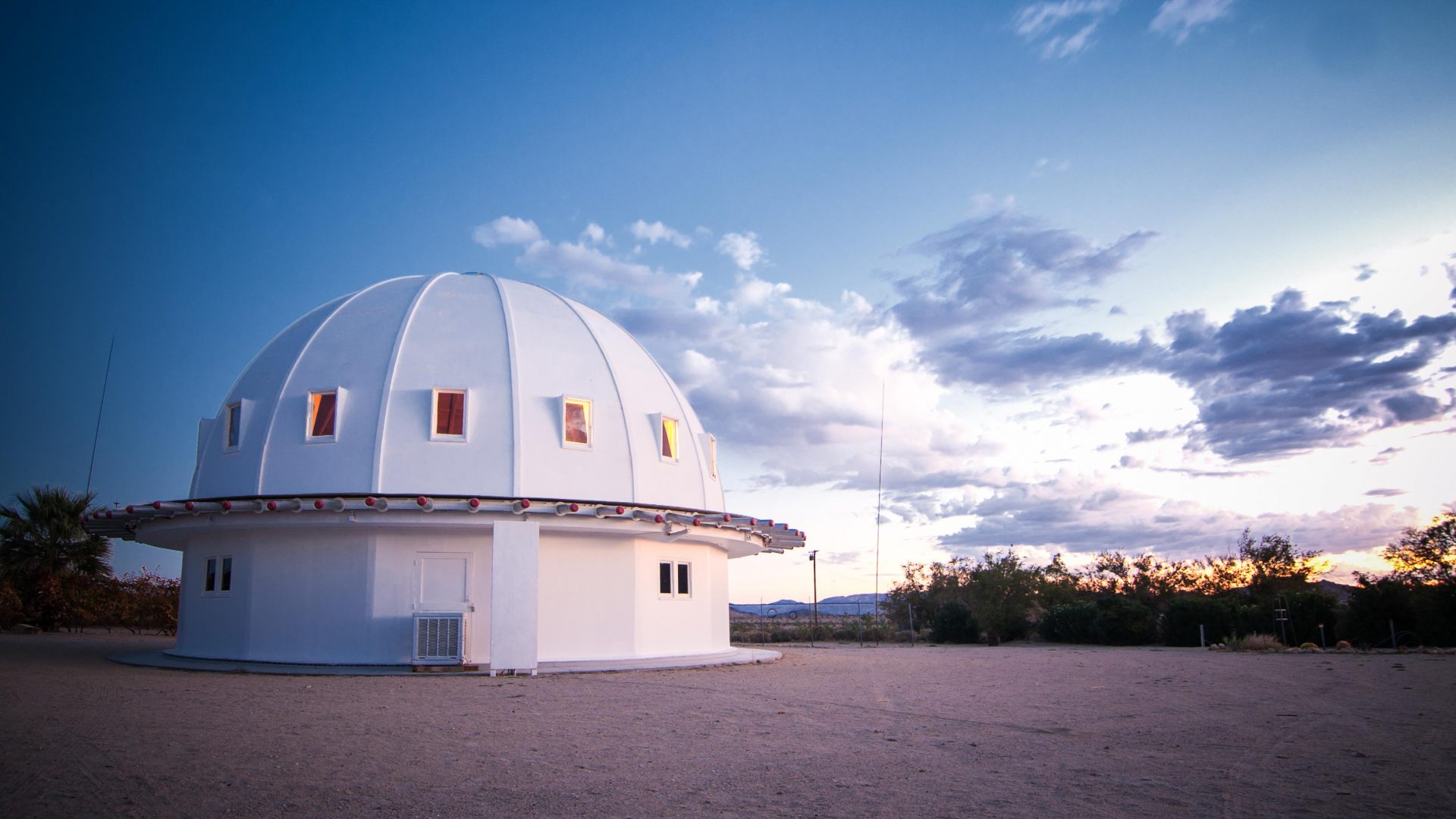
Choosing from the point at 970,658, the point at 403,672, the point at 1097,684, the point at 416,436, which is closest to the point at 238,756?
the point at 403,672

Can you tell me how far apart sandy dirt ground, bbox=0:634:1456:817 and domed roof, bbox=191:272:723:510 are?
4226 millimetres

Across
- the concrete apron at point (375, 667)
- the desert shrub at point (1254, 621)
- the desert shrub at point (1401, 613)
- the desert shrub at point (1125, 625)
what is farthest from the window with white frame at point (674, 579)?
the desert shrub at point (1401, 613)

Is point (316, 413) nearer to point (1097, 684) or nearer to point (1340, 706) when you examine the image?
point (1097, 684)

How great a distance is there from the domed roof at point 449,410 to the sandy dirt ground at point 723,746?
4.23m

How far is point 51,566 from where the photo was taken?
97.0 feet

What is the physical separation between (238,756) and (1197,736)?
28.8ft

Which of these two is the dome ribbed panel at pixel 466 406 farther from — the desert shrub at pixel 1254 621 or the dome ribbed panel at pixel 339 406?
the desert shrub at pixel 1254 621

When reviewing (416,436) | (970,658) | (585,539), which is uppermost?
(416,436)

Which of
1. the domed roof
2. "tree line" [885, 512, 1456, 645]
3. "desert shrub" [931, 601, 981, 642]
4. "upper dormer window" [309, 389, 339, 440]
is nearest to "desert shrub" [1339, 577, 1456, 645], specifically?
"tree line" [885, 512, 1456, 645]

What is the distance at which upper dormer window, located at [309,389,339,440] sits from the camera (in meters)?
18.0

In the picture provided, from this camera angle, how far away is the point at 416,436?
17781 millimetres

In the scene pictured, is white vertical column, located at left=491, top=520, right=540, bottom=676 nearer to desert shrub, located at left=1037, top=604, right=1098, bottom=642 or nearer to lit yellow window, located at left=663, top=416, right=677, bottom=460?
lit yellow window, located at left=663, top=416, right=677, bottom=460

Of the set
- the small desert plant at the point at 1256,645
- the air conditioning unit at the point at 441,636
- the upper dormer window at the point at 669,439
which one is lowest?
the small desert plant at the point at 1256,645

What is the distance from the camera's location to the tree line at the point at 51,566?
29109 mm
